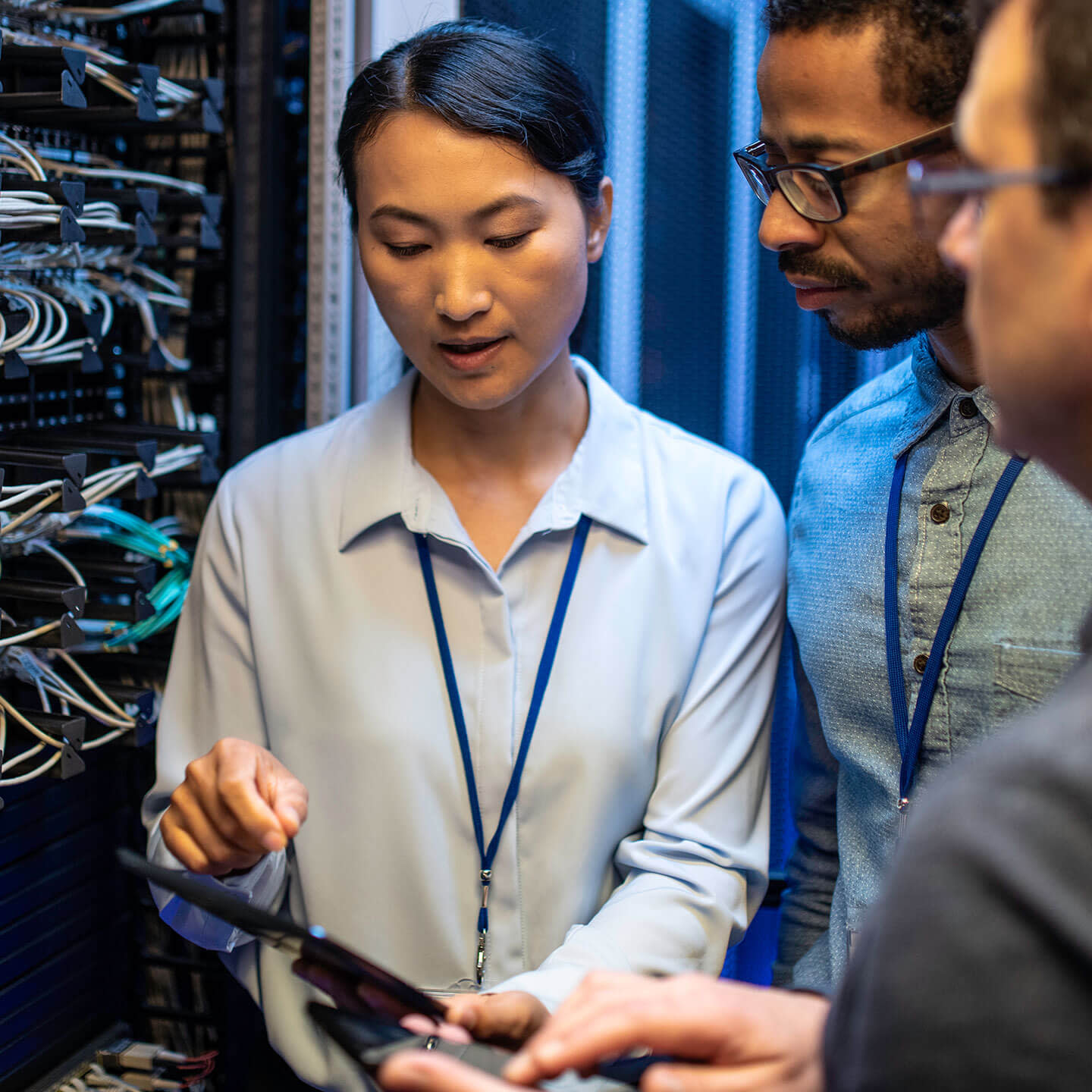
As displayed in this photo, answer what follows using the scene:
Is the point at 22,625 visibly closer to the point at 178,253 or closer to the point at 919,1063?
the point at 178,253

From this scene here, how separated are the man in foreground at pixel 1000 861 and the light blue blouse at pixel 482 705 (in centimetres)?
53

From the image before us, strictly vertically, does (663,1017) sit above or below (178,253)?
below

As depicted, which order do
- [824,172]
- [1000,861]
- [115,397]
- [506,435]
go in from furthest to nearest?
[115,397] < [506,435] < [824,172] < [1000,861]

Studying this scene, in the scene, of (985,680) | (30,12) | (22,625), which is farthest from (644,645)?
(30,12)

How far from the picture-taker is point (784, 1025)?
2.48ft

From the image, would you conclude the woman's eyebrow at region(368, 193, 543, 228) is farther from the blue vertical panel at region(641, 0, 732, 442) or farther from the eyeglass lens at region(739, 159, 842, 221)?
the blue vertical panel at region(641, 0, 732, 442)

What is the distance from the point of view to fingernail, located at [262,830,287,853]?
1.05m

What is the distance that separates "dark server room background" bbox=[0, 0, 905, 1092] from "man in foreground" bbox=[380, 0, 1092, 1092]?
0.97m

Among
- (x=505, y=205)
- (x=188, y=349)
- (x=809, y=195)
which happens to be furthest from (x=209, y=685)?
(x=809, y=195)

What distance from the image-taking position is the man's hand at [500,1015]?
36.2 inches

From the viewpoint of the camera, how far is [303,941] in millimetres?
825

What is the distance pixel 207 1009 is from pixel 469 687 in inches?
32.8

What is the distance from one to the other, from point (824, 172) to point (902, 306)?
167mm

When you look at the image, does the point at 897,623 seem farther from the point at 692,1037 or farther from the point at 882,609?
the point at 692,1037
